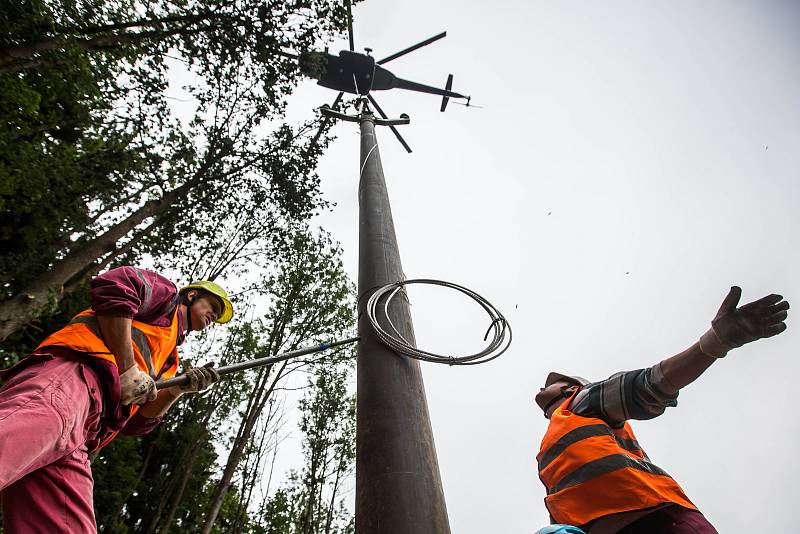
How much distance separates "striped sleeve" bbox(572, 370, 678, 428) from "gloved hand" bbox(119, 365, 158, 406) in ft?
6.79

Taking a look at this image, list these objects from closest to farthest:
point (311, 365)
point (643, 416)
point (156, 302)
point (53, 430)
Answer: point (53, 430) < point (643, 416) < point (156, 302) < point (311, 365)

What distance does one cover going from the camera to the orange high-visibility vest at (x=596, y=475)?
1579 millimetres

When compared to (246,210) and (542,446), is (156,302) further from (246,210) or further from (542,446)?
(246,210)

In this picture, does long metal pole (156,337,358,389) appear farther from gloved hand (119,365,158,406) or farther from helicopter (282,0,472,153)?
helicopter (282,0,472,153)

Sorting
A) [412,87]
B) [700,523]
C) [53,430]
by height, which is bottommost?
[700,523]

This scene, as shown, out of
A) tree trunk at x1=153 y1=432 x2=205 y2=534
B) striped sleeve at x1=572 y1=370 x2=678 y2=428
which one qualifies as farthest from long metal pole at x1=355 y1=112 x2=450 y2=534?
tree trunk at x1=153 y1=432 x2=205 y2=534

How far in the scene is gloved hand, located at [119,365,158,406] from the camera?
1.80 meters

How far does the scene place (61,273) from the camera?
280 inches

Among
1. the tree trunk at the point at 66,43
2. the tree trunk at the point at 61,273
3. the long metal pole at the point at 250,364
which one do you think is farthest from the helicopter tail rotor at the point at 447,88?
the long metal pole at the point at 250,364

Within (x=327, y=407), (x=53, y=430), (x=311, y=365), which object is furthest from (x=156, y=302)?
(x=327, y=407)

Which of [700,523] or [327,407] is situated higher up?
[327,407]

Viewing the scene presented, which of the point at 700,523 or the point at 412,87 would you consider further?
the point at 412,87

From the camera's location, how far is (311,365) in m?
12.2

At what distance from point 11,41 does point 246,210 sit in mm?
5138
